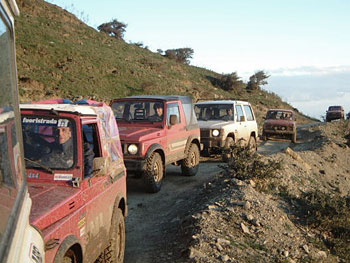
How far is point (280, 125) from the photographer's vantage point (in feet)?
69.4

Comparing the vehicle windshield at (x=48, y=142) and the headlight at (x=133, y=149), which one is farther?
the headlight at (x=133, y=149)

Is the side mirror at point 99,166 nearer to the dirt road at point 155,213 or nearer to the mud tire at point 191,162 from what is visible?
the dirt road at point 155,213

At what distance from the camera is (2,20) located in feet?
5.86

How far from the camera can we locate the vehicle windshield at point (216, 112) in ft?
45.4

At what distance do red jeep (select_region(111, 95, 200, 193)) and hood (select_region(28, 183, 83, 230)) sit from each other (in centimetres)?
485

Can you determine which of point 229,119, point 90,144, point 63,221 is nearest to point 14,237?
point 63,221

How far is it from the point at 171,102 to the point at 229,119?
15.1 feet

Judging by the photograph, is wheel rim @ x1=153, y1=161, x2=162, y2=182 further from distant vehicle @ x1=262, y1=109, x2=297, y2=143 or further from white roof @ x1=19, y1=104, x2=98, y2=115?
distant vehicle @ x1=262, y1=109, x2=297, y2=143

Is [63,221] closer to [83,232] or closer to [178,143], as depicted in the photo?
[83,232]

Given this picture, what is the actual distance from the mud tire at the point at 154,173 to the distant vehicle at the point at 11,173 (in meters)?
6.11

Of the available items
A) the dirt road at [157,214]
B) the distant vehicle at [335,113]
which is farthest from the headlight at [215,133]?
the distant vehicle at [335,113]

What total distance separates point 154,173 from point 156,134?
841 millimetres

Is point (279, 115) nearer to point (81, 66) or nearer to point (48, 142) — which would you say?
point (81, 66)

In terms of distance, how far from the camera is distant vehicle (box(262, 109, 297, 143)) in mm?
21109
